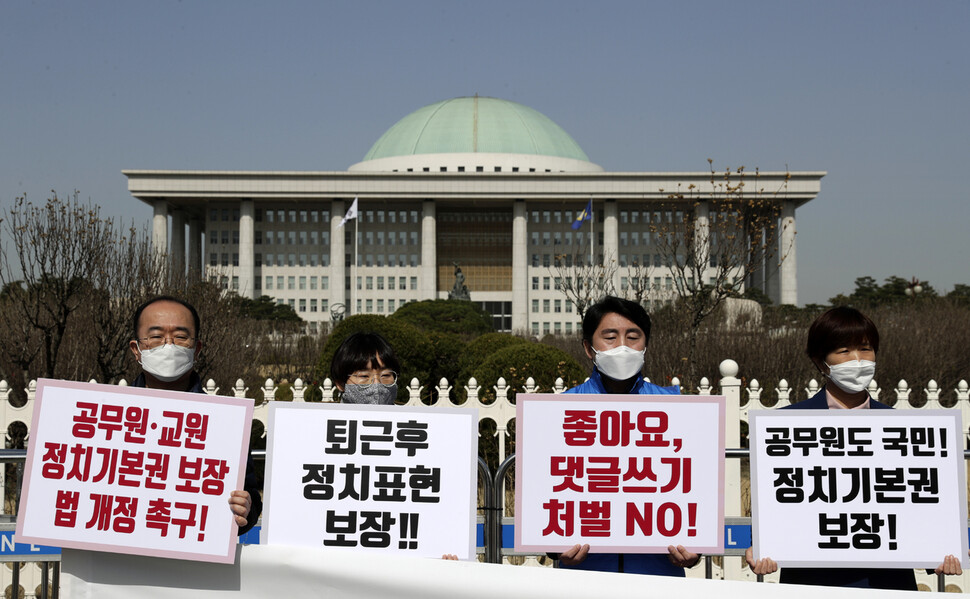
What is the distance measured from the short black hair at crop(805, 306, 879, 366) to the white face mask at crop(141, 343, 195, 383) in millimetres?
2748

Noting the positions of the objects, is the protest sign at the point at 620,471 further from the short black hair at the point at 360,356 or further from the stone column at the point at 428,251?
the stone column at the point at 428,251

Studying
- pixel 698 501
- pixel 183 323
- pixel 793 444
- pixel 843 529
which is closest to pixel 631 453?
pixel 698 501

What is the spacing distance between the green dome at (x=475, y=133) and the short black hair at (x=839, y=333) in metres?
80.6

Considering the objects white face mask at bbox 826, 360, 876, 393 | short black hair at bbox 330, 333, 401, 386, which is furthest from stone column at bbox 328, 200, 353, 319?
white face mask at bbox 826, 360, 876, 393

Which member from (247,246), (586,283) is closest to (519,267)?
(247,246)

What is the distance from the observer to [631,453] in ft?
11.2

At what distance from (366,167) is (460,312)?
47.8 m

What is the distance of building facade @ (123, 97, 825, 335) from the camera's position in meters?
73.9

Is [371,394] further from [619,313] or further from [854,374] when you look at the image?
[854,374]

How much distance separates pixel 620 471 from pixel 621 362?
0.52 m

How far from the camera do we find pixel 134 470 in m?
3.29

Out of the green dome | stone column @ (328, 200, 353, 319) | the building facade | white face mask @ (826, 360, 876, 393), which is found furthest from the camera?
the green dome

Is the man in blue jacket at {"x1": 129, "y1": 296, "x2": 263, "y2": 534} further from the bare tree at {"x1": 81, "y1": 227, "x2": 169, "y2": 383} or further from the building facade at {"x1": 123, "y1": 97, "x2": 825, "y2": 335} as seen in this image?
the building facade at {"x1": 123, "y1": 97, "x2": 825, "y2": 335}

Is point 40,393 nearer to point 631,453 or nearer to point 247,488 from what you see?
point 247,488
